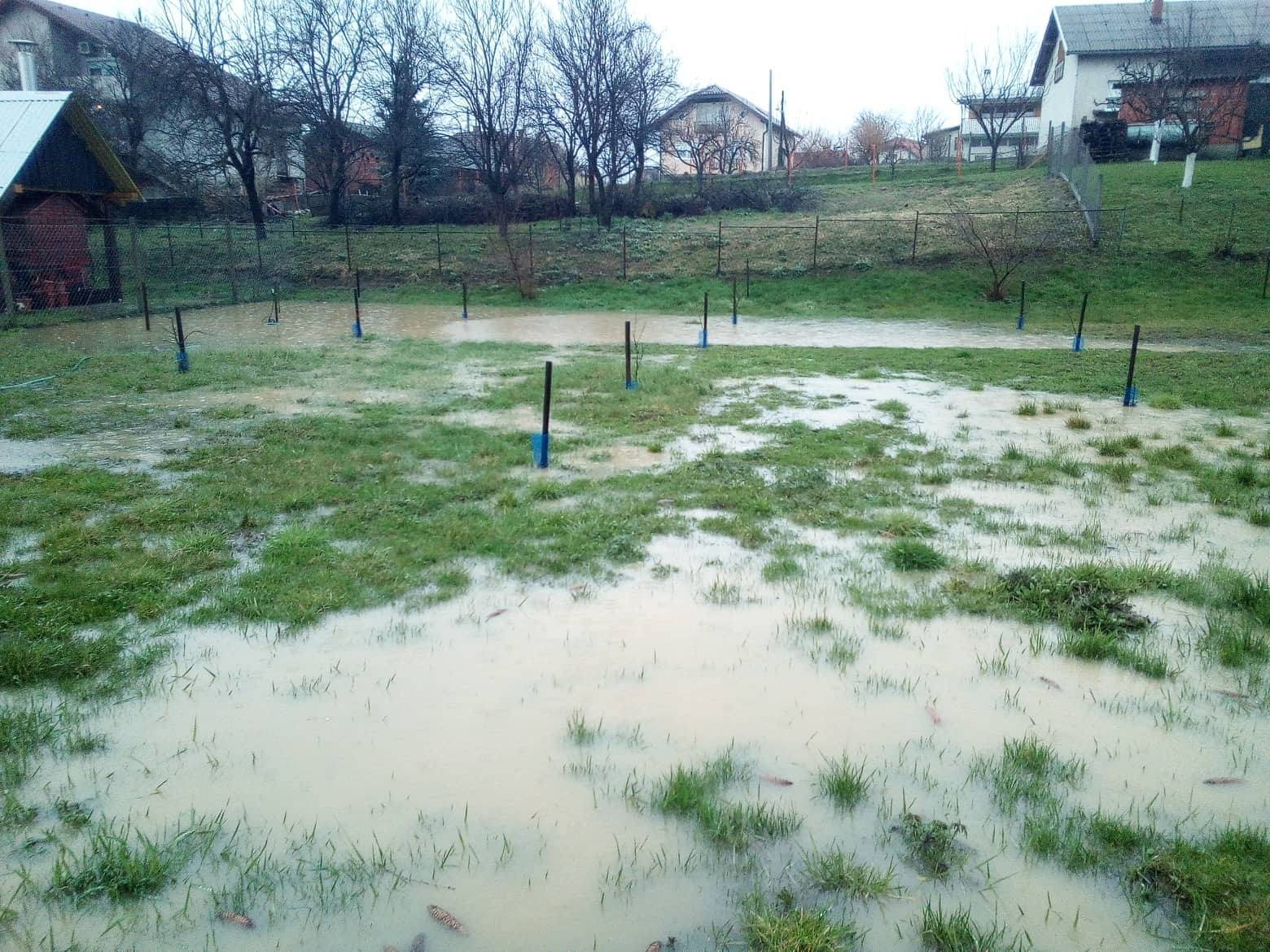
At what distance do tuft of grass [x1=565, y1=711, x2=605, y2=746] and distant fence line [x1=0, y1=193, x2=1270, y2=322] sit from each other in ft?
69.5

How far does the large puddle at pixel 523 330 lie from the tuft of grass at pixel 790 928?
511 inches

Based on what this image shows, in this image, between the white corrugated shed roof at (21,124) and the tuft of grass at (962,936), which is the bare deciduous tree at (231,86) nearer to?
the white corrugated shed roof at (21,124)

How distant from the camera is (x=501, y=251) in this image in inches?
1243

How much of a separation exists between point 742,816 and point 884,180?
142 ft

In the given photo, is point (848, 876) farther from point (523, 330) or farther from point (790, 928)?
point (523, 330)

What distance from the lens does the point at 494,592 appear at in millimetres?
5074

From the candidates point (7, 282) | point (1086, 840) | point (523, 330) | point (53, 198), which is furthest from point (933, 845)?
point (53, 198)

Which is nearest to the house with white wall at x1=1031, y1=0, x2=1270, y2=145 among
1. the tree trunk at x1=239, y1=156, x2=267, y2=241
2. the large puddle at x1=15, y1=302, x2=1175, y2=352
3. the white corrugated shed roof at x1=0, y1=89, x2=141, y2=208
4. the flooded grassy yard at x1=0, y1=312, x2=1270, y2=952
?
the large puddle at x1=15, y1=302, x2=1175, y2=352

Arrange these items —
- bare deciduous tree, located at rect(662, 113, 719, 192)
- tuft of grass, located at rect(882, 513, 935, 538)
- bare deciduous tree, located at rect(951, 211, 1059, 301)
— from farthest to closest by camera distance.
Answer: bare deciduous tree, located at rect(662, 113, 719, 192) → bare deciduous tree, located at rect(951, 211, 1059, 301) → tuft of grass, located at rect(882, 513, 935, 538)

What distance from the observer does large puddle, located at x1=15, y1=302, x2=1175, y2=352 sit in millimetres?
17547

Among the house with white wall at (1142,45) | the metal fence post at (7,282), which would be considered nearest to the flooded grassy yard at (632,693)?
the metal fence post at (7,282)

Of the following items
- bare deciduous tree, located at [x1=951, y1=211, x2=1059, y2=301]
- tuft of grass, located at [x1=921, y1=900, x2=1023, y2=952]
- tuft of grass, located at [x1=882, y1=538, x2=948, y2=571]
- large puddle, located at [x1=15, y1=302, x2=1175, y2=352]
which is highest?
bare deciduous tree, located at [x1=951, y1=211, x2=1059, y2=301]

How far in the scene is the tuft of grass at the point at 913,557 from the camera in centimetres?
543

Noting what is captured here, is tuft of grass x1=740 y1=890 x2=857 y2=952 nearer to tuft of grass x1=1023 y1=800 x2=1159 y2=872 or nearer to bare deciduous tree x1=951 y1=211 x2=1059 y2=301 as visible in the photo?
tuft of grass x1=1023 y1=800 x2=1159 y2=872
